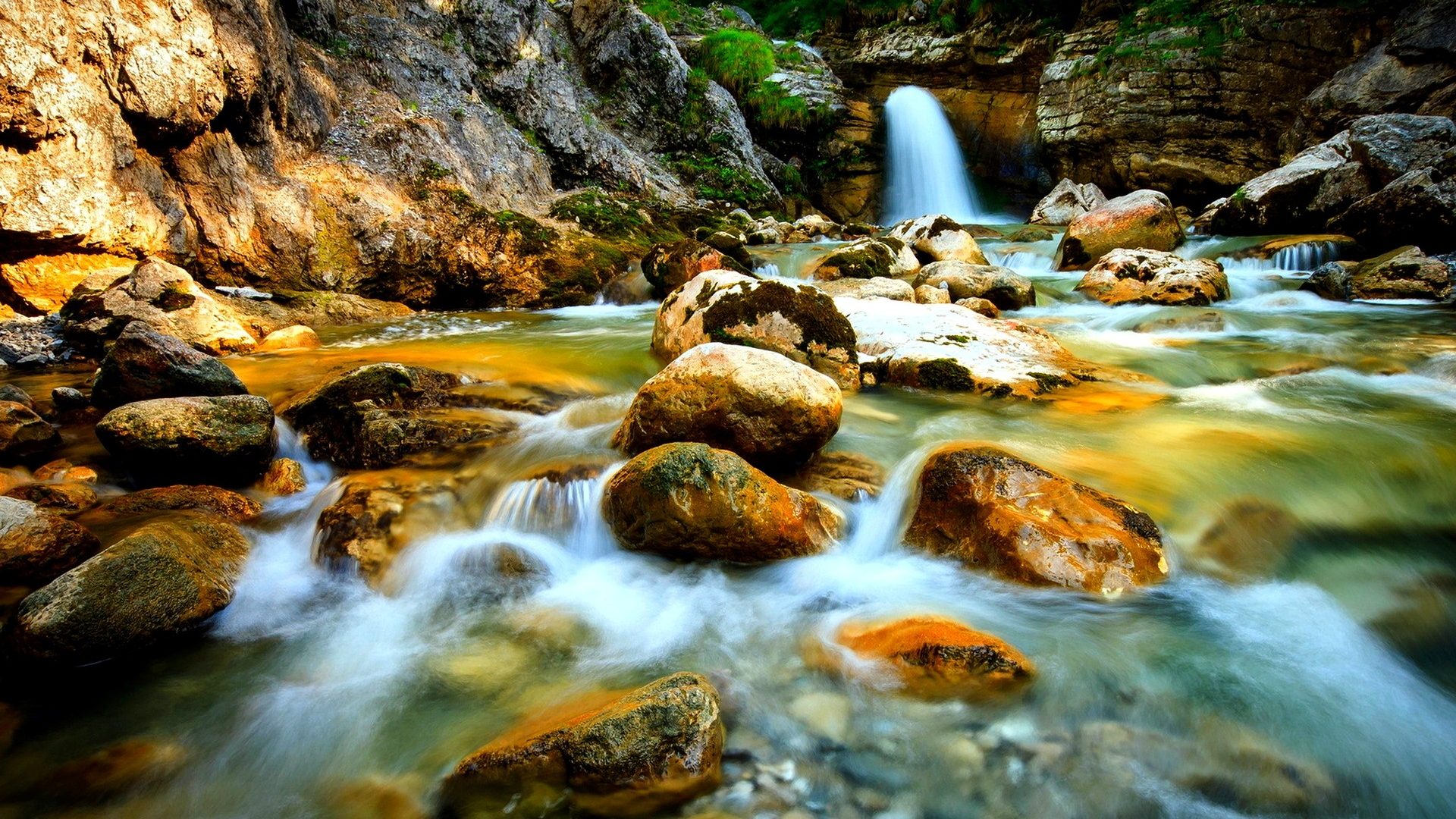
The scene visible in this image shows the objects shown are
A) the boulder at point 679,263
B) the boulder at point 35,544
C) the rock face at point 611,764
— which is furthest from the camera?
the boulder at point 679,263

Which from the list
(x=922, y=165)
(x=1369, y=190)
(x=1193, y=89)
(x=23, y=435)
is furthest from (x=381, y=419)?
(x=922, y=165)

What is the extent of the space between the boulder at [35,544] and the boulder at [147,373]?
1749 mm

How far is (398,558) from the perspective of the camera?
3.41 metres

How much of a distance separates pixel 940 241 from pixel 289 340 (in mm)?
9696

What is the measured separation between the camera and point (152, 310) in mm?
6500

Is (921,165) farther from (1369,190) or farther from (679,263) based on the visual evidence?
(679,263)

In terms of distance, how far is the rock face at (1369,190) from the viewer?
9680mm

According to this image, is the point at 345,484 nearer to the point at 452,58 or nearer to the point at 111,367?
the point at 111,367

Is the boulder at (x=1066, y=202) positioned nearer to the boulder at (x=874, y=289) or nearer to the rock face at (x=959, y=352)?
the boulder at (x=874, y=289)

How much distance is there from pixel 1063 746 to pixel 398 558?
3.06 metres

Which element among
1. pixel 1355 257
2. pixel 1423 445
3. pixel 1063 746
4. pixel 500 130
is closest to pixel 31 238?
pixel 500 130

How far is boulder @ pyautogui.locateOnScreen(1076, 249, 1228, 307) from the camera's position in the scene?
902cm

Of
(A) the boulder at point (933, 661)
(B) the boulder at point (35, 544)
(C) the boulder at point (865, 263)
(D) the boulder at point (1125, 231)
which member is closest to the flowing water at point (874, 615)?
(A) the boulder at point (933, 661)

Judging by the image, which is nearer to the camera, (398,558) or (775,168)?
(398,558)
